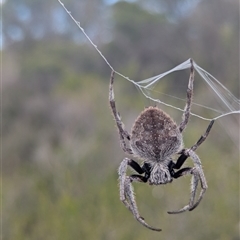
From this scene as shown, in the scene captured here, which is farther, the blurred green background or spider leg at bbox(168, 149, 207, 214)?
the blurred green background

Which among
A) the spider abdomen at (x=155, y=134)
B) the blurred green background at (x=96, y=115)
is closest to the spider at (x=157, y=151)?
the spider abdomen at (x=155, y=134)

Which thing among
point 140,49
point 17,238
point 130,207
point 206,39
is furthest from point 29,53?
point 130,207

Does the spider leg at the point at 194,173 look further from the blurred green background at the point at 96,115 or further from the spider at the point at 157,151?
the blurred green background at the point at 96,115

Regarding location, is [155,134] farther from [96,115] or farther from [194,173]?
[96,115]

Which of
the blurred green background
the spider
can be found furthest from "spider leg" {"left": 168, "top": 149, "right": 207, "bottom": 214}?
the blurred green background

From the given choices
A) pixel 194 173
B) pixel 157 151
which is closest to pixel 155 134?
pixel 157 151

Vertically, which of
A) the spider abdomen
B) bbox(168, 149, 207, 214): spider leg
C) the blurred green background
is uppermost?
the blurred green background

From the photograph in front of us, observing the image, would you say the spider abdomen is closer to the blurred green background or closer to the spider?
the spider

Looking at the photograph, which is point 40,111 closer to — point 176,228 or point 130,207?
point 176,228
